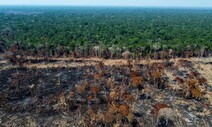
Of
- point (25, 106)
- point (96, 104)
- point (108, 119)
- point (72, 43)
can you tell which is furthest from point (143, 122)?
point (72, 43)

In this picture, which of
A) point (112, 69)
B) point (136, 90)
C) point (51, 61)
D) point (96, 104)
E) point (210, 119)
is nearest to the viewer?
point (210, 119)

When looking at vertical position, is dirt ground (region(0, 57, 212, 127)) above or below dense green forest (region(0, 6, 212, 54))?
above

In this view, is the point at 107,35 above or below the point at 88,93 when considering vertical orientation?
below

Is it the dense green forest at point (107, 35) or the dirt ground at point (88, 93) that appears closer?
the dirt ground at point (88, 93)

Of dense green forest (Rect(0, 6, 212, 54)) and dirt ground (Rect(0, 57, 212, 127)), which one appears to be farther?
dense green forest (Rect(0, 6, 212, 54))

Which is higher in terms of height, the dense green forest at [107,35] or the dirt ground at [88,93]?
the dirt ground at [88,93]

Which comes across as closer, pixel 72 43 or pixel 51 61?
pixel 51 61

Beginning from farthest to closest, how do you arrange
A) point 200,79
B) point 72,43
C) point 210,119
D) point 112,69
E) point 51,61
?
point 72,43 → point 51,61 → point 112,69 → point 200,79 → point 210,119

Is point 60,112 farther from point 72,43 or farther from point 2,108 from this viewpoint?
point 72,43
